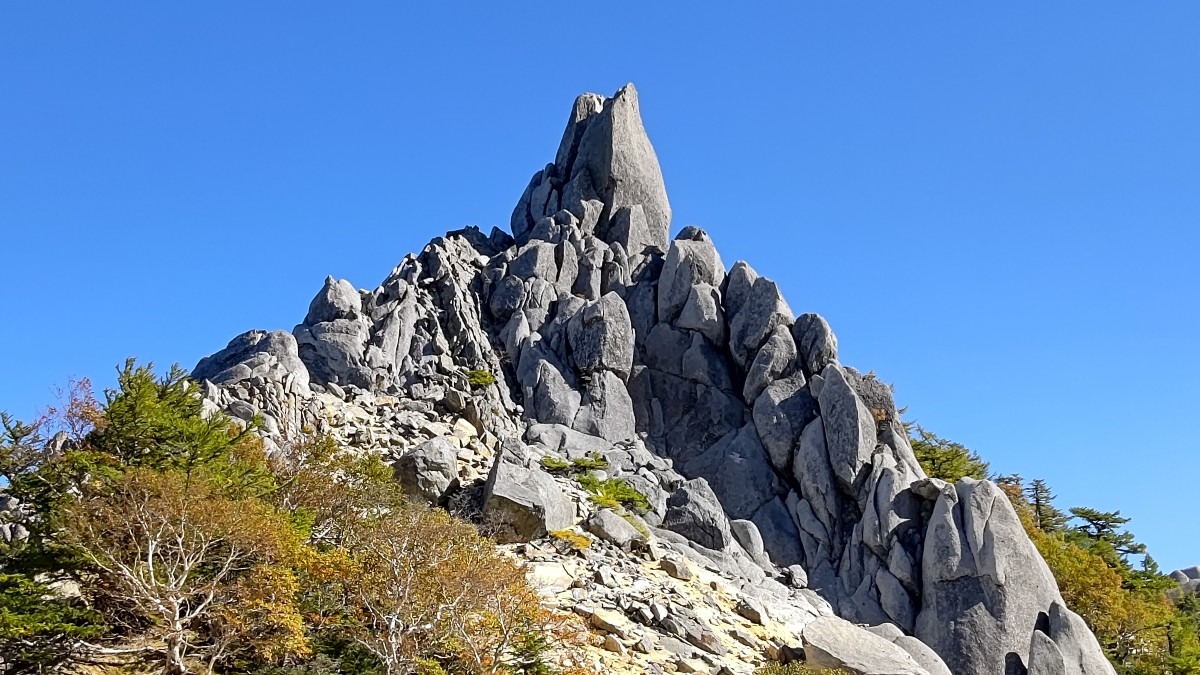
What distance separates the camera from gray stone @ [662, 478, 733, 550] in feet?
144

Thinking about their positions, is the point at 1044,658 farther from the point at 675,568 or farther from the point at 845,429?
the point at 675,568

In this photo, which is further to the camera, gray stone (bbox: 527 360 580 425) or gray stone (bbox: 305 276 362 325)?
gray stone (bbox: 527 360 580 425)

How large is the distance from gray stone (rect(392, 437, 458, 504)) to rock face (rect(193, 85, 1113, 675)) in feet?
0.31

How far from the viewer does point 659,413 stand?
211ft

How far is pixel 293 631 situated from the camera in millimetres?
22688

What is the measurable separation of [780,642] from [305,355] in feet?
96.7

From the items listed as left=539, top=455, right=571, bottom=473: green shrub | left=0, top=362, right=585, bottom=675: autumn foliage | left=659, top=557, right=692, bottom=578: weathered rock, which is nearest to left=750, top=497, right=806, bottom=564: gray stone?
left=539, top=455, right=571, bottom=473: green shrub

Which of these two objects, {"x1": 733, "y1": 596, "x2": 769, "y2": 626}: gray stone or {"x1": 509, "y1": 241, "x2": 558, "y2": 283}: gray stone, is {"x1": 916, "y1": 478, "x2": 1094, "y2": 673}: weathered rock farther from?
{"x1": 509, "y1": 241, "x2": 558, "y2": 283}: gray stone

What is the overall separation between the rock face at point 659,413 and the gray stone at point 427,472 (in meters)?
0.09

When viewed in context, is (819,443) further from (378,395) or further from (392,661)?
(392,661)

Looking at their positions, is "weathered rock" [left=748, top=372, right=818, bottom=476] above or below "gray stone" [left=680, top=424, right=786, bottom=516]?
above

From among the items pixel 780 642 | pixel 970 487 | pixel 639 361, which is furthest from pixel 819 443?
pixel 780 642

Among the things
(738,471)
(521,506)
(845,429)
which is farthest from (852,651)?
(738,471)

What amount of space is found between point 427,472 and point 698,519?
13102 mm
